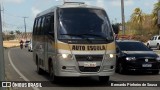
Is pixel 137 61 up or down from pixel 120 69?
up

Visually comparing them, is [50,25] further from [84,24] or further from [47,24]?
[84,24]

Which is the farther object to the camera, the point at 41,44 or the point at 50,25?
the point at 41,44

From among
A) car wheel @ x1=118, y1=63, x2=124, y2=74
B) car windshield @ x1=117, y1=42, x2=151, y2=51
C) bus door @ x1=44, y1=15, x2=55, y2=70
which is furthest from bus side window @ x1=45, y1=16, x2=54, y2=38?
car windshield @ x1=117, y1=42, x2=151, y2=51

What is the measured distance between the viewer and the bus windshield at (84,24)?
13.6m

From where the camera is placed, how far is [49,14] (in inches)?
595

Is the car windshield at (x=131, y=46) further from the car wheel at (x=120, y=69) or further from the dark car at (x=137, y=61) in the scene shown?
the car wheel at (x=120, y=69)

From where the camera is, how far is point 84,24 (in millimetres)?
13953

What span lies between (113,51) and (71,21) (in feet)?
5.74

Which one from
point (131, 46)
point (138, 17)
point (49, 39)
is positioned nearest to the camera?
point (49, 39)

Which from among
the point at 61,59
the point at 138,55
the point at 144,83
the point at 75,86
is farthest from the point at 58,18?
the point at 138,55

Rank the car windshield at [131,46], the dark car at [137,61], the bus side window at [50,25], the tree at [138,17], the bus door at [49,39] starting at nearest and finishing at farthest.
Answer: the bus door at [49,39]
the bus side window at [50,25]
the dark car at [137,61]
the car windshield at [131,46]
the tree at [138,17]

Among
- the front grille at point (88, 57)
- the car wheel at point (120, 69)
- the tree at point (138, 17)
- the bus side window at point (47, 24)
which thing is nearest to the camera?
the front grille at point (88, 57)

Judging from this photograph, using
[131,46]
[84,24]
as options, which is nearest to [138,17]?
[131,46]

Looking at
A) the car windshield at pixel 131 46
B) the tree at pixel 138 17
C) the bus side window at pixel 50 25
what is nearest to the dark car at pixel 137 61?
the car windshield at pixel 131 46
